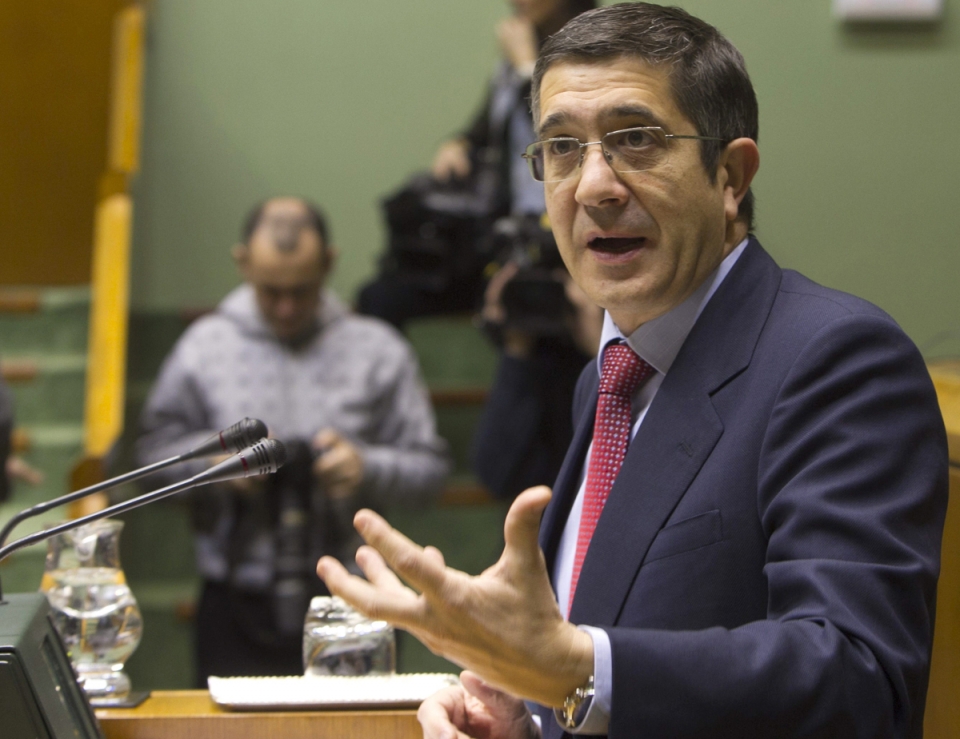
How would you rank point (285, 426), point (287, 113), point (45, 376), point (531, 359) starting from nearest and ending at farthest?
point (531, 359) < point (285, 426) < point (45, 376) < point (287, 113)

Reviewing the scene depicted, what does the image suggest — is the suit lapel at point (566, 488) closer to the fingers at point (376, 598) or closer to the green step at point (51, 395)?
the fingers at point (376, 598)

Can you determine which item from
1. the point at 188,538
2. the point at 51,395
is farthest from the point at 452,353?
the point at 51,395

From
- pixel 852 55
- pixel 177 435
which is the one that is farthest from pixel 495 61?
pixel 177 435

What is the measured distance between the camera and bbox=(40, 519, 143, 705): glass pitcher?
1.35 m

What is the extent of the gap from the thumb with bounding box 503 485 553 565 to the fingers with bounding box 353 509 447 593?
0.06 meters

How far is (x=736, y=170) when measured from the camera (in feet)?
4.18

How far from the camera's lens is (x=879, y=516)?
93cm

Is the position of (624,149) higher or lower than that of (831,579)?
higher

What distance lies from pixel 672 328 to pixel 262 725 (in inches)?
24.7

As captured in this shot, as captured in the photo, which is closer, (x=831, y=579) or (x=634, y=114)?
(x=831, y=579)

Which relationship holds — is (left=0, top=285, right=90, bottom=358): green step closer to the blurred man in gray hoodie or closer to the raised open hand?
the blurred man in gray hoodie

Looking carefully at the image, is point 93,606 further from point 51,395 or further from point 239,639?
point 51,395

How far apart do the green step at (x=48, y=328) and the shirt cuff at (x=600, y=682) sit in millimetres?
3164

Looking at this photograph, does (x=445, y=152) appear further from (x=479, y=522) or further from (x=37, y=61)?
(x=37, y=61)
